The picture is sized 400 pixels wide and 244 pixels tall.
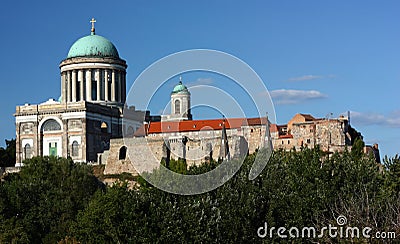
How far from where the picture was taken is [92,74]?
319 ft

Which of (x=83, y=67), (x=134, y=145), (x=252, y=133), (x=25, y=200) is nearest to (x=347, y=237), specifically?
(x=25, y=200)

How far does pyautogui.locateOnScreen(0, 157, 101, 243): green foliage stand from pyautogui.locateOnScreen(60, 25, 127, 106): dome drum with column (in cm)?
2981

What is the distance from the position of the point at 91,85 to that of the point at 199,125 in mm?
15934

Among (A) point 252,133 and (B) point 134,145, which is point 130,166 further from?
(A) point 252,133

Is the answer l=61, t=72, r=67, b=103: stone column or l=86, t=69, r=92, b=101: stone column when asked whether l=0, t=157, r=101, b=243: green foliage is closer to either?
l=86, t=69, r=92, b=101: stone column

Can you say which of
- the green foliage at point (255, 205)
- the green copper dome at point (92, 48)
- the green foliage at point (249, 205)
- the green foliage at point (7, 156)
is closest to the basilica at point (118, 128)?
the green copper dome at point (92, 48)

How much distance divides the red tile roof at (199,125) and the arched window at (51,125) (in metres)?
10.4

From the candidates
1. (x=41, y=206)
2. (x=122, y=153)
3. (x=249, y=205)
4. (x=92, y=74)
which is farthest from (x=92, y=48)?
(x=249, y=205)

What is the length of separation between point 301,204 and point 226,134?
41.5 metres

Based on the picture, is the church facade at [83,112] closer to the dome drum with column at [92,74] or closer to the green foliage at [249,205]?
the dome drum with column at [92,74]

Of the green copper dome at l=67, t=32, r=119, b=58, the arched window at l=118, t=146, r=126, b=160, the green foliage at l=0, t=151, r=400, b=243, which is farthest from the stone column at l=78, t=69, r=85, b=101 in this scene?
the green foliage at l=0, t=151, r=400, b=243

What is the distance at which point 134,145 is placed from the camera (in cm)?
7469

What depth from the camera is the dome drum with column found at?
9719cm

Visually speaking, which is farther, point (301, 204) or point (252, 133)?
point (252, 133)
